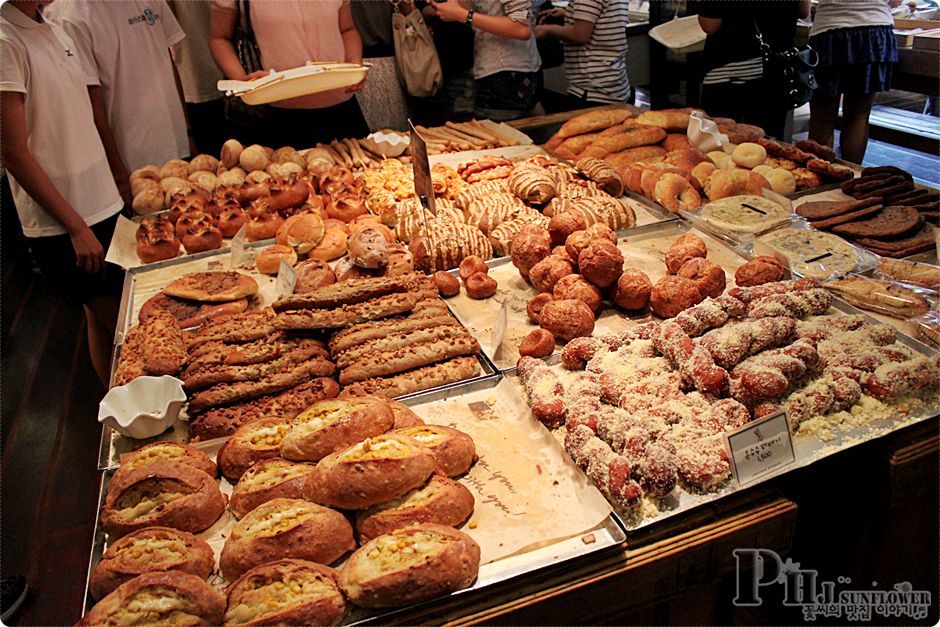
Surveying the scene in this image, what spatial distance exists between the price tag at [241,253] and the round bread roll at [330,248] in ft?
1.10

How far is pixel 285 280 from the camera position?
2.93 m

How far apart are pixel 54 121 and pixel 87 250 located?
711 mm

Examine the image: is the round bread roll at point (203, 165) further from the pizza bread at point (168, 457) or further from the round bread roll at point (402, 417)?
the round bread roll at point (402, 417)

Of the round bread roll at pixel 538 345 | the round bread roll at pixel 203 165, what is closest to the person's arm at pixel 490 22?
the round bread roll at pixel 203 165

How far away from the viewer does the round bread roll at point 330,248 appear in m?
3.32

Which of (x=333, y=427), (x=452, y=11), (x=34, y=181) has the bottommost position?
(x=333, y=427)

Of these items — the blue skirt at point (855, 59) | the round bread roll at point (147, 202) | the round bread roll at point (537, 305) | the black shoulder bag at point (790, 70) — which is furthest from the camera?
the blue skirt at point (855, 59)

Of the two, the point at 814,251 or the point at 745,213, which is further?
the point at 745,213

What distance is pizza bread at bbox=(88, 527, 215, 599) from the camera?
157 cm

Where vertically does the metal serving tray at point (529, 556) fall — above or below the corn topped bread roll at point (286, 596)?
below

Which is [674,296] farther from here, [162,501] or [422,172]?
[162,501]

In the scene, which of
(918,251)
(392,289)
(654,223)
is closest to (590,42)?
(654,223)

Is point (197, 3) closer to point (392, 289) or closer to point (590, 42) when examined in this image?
point (590, 42)

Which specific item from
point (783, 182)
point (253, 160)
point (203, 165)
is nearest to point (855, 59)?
point (783, 182)
